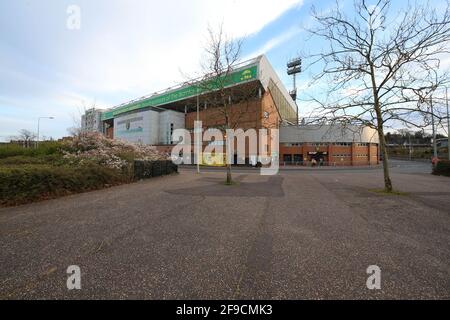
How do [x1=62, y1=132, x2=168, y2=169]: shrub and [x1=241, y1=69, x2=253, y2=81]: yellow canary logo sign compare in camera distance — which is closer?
[x1=62, y1=132, x2=168, y2=169]: shrub

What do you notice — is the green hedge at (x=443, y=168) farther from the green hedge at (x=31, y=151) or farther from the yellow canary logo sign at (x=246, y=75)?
the green hedge at (x=31, y=151)

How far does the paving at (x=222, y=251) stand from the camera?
106 inches

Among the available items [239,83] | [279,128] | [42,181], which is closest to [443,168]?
[239,83]

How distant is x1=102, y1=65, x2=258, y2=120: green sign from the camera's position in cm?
1448

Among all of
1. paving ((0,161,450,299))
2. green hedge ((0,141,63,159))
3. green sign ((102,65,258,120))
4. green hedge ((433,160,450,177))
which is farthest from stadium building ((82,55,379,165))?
paving ((0,161,450,299))

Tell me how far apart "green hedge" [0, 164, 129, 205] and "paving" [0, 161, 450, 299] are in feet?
2.72

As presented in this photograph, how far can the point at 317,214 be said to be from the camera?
6289 mm

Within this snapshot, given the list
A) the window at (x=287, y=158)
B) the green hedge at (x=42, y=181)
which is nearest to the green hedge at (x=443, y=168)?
the green hedge at (x=42, y=181)

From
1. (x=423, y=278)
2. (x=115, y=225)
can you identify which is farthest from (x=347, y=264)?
(x=115, y=225)

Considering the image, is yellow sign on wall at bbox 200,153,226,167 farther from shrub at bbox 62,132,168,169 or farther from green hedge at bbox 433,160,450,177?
green hedge at bbox 433,160,450,177

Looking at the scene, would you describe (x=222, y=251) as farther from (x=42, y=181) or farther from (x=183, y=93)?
(x=183, y=93)

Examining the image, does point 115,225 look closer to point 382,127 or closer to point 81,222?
point 81,222

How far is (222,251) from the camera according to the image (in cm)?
380

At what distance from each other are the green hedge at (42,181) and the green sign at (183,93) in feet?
26.9
